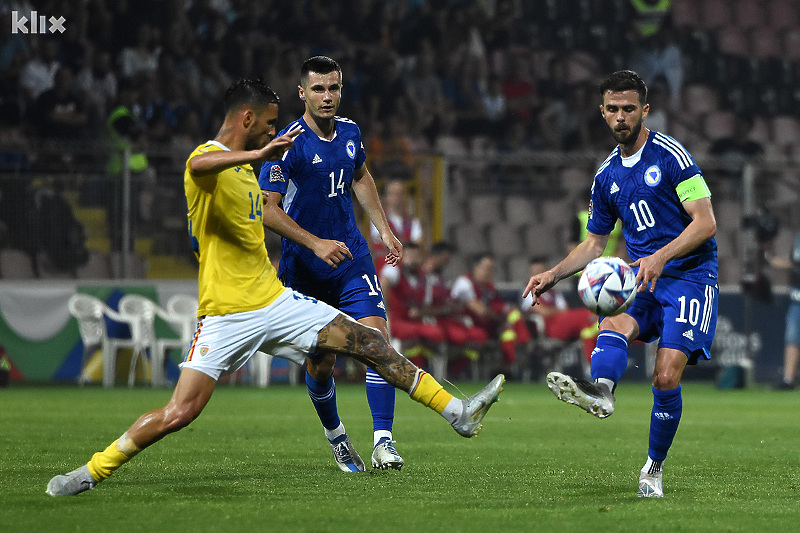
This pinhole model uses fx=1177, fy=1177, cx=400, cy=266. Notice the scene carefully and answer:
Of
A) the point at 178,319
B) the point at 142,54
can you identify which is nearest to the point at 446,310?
the point at 178,319

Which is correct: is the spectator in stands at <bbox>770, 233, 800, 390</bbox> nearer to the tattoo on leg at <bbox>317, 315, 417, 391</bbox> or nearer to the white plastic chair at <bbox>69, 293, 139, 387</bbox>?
the white plastic chair at <bbox>69, 293, 139, 387</bbox>

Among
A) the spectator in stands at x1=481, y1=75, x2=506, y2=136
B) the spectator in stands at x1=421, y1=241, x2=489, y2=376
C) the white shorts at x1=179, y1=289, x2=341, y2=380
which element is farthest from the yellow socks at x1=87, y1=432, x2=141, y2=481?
the spectator in stands at x1=481, y1=75, x2=506, y2=136

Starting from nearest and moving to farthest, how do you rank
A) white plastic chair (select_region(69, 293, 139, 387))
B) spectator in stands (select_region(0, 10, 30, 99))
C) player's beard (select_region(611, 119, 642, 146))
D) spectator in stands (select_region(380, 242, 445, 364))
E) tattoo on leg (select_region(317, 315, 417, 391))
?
tattoo on leg (select_region(317, 315, 417, 391))
player's beard (select_region(611, 119, 642, 146))
white plastic chair (select_region(69, 293, 139, 387))
spectator in stands (select_region(380, 242, 445, 364))
spectator in stands (select_region(0, 10, 30, 99))

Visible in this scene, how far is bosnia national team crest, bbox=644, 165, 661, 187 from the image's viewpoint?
6.25 m

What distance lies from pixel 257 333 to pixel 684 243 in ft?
7.17

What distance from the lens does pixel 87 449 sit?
312 inches

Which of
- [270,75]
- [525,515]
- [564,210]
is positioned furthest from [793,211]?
[525,515]

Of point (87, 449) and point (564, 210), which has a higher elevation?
point (564, 210)

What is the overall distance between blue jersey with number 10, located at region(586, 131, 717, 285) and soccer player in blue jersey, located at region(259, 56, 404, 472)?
5.14 feet

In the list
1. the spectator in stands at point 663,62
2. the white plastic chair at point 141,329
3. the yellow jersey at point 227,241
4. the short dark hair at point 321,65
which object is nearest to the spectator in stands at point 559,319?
the white plastic chair at point 141,329

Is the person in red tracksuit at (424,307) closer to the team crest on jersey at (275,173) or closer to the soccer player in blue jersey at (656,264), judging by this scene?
the team crest on jersey at (275,173)

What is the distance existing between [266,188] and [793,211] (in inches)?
536

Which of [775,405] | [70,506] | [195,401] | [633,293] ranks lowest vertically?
[775,405]

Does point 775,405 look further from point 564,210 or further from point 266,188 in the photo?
point 266,188
